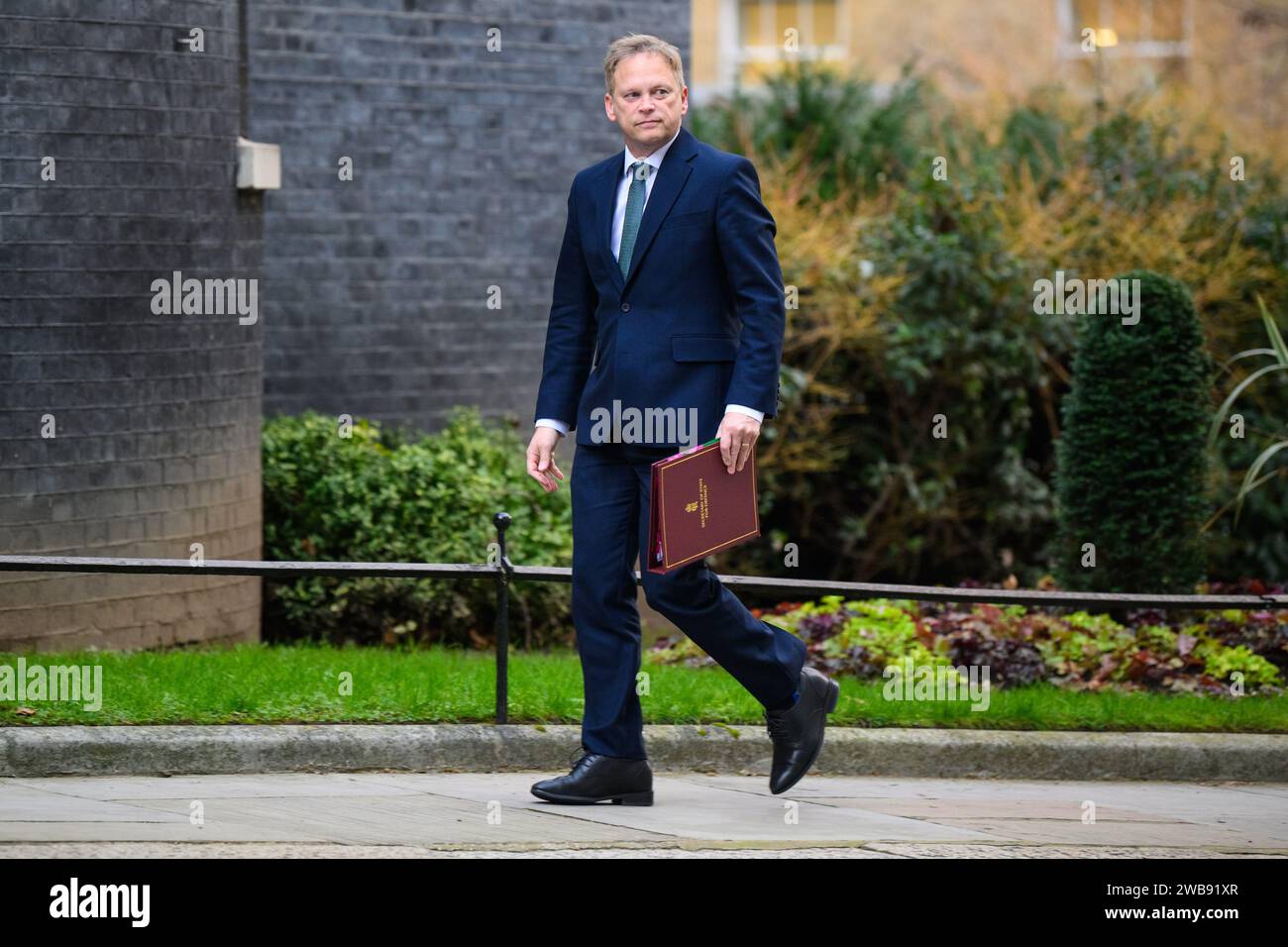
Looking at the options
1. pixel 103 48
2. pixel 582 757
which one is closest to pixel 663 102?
pixel 582 757

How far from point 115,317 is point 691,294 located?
150 inches

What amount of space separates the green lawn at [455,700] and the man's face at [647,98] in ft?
7.35

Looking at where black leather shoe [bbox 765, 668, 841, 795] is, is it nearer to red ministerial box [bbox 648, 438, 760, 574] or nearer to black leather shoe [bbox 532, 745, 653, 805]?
black leather shoe [bbox 532, 745, 653, 805]

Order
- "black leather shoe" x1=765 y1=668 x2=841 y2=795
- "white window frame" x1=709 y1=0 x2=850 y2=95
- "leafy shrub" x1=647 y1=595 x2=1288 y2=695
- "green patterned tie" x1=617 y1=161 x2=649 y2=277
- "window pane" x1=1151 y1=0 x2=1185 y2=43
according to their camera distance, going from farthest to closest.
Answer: "white window frame" x1=709 y1=0 x2=850 y2=95 → "window pane" x1=1151 y1=0 x2=1185 y2=43 → "leafy shrub" x1=647 y1=595 x2=1288 y2=695 → "black leather shoe" x1=765 y1=668 x2=841 y2=795 → "green patterned tie" x1=617 y1=161 x2=649 y2=277

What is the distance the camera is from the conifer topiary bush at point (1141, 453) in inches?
373

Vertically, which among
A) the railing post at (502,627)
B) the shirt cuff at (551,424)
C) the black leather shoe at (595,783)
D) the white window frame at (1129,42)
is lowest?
the black leather shoe at (595,783)

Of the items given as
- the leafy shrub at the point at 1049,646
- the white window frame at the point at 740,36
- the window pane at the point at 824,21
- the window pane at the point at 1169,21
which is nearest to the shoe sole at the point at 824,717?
the leafy shrub at the point at 1049,646

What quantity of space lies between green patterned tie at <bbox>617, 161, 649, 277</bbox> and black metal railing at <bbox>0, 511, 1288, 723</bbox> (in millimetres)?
1141

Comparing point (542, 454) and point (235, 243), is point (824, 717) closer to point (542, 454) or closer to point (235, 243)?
point (542, 454)

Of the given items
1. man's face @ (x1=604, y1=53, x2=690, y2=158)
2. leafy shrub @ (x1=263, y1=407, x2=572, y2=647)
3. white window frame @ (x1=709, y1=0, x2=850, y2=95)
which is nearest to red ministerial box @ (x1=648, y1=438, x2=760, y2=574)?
man's face @ (x1=604, y1=53, x2=690, y2=158)

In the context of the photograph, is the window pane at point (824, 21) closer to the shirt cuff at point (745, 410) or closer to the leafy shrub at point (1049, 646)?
the leafy shrub at point (1049, 646)

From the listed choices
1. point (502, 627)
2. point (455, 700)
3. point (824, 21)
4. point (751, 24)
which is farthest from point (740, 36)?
point (502, 627)

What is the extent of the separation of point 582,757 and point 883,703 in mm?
1951

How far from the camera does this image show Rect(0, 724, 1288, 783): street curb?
245 inches
